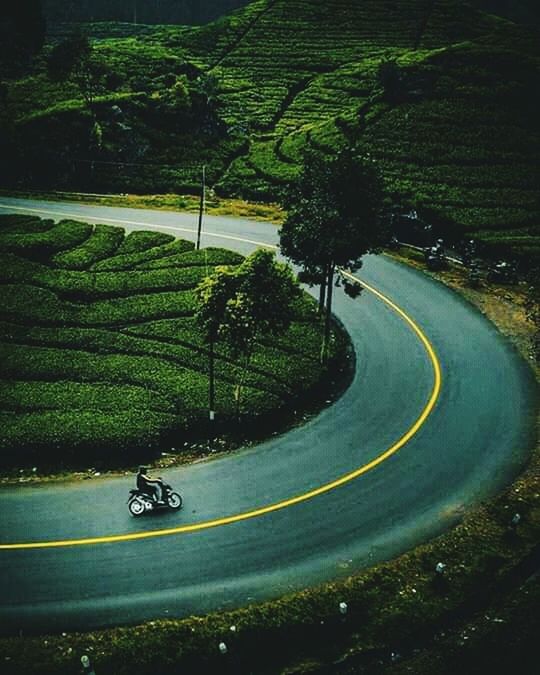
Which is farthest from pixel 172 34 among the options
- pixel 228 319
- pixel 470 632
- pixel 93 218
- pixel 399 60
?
pixel 470 632

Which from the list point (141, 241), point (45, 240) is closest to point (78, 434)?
point (45, 240)

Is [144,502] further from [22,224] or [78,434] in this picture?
[22,224]

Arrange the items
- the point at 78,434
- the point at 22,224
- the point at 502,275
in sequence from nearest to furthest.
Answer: the point at 78,434
the point at 502,275
the point at 22,224

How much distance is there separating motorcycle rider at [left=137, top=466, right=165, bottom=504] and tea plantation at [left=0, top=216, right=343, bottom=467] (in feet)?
11.7

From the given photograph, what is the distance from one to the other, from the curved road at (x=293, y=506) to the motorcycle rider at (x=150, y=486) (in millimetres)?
827

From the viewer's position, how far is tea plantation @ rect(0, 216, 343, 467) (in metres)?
26.8

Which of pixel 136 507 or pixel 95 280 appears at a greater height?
pixel 95 280

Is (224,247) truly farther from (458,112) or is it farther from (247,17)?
(247,17)

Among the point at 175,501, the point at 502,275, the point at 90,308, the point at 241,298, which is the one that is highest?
the point at 241,298

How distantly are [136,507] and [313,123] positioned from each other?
64842 millimetres

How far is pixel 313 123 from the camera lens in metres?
77.8

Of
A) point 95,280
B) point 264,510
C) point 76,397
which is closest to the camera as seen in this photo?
point 264,510

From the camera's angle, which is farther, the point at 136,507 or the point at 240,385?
the point at 240,385

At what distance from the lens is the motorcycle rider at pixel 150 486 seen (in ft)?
74.2
